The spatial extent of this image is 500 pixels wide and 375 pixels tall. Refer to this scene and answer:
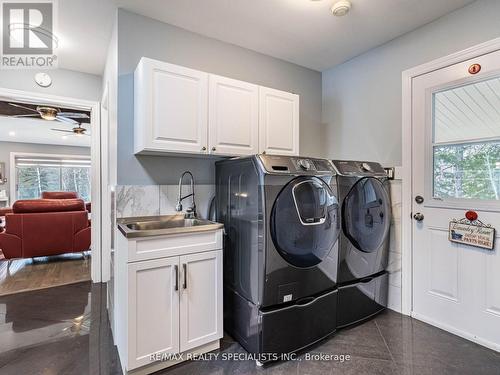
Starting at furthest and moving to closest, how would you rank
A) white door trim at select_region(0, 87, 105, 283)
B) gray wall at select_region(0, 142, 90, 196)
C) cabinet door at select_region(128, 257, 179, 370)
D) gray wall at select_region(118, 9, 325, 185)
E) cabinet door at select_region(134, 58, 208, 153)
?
1. gray wall at select_region(0, 142, 90, 196)
2. white door trim at select_region(0, 87, 105, 283)
3. gray wall at select_region(118, 9, 325, 185)
4. cabinet door at select_region(134, 58, 208, 153)
5. cabinet door at select_region(128, 257, 179, 370)

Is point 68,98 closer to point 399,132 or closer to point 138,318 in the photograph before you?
point 138,318

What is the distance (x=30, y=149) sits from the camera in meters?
7.77

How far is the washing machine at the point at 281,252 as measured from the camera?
65.8 inches

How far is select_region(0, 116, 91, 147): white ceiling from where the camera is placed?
5488mm

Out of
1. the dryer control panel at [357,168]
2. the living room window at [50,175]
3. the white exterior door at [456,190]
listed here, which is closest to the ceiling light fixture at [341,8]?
the white exterior door at [456,190]

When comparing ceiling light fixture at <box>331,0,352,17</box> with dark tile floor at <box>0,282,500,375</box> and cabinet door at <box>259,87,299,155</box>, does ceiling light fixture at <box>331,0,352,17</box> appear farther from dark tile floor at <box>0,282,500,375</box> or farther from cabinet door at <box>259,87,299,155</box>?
dark tile floor at <box>0,282,500,375</box>

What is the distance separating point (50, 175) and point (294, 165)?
355 inches

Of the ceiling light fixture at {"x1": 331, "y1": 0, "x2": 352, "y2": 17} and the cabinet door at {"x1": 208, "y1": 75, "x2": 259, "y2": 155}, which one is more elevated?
the ceiling light fixture at {"x1": 331, "y1": 0, "x2": 352, "y2": 17}

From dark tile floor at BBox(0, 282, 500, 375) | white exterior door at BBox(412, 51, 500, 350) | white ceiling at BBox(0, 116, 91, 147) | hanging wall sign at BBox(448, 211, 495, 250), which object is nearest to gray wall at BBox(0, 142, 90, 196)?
white ceiling at BBox(0, 116, 91, 147)

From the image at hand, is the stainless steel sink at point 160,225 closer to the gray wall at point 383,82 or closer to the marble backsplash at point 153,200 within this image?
the marble backsplash at point 153,200

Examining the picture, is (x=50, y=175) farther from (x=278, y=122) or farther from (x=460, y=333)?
(x=460, y=333)

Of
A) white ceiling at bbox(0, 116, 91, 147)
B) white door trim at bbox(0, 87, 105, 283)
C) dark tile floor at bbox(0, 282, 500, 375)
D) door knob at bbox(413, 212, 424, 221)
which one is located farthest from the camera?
white ceiling at bbox(0, 116, 91, 147)

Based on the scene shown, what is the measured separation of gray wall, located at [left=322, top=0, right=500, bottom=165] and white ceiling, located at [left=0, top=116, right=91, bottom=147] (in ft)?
17.4

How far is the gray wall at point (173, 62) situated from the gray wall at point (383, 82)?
1.20 feet
